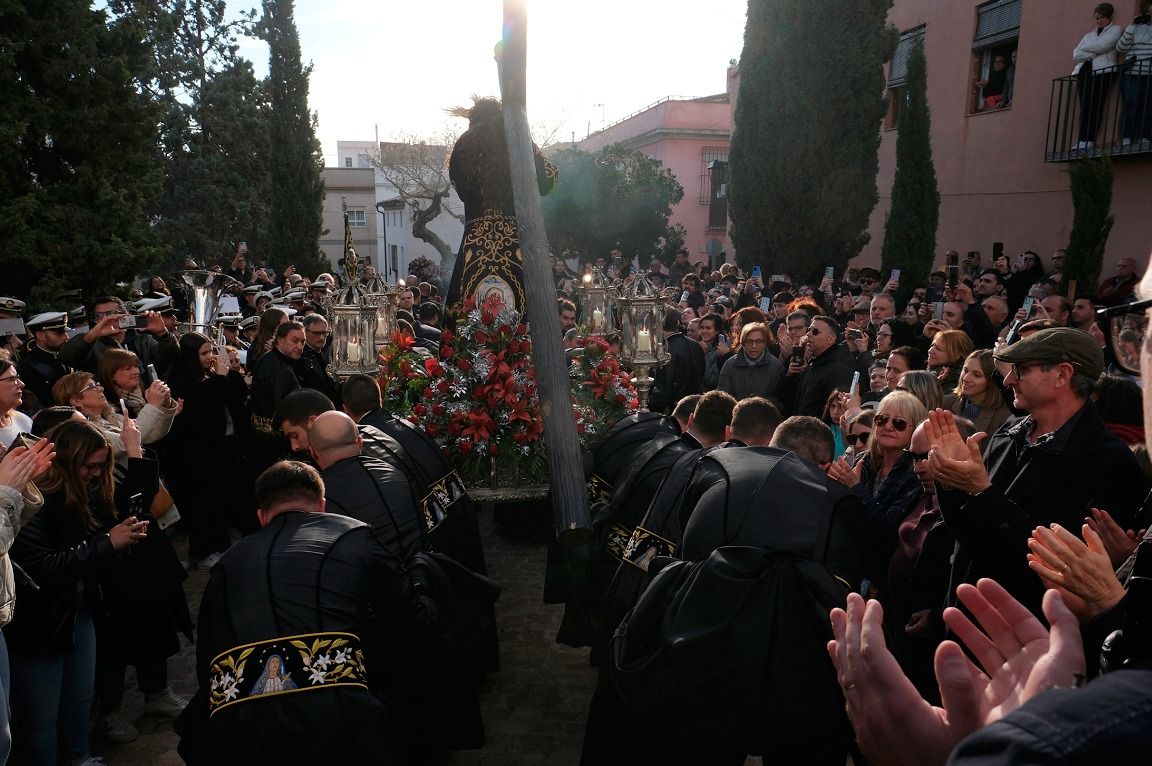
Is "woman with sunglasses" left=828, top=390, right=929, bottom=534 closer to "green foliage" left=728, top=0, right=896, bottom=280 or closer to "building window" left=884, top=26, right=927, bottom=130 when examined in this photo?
"green foliage" left=728, top=0, right=896, bottom=280

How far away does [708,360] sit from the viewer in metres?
9.44

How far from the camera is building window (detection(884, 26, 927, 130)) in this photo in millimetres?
18222

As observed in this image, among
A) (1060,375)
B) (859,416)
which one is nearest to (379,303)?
(859,416)

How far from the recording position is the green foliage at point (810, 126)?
17.0 meters

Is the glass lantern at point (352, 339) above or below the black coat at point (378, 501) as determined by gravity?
above

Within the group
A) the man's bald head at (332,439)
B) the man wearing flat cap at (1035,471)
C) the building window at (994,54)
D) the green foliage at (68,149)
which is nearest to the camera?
the man wearing flat cap at (1035,471)

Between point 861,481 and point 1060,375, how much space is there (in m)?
1.25

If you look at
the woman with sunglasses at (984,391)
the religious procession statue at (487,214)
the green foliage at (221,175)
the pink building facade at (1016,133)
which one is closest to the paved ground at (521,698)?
the woman with sunglasses at (984,391)

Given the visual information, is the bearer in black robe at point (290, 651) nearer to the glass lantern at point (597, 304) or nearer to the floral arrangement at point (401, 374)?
the floral arrangement at point (401, 374)

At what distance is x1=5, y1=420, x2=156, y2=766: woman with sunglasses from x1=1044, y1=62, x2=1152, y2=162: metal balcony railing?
12.7 metres

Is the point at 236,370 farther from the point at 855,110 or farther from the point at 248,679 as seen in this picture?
the point at 855,110

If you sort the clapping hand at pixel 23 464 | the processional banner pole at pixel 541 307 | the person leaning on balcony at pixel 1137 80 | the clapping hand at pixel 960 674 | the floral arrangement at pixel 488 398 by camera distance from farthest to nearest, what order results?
the person leaning on balcony at pixel 1137 80
the floral arrangement at pixel 488 398
the processional banner pole at pixel 541 307
the clapping hand at pixel 23 464
the clapping hand at pixel 960 674

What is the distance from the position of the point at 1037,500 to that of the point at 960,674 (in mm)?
2366

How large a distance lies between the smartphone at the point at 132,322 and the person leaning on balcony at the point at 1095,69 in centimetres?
1244
